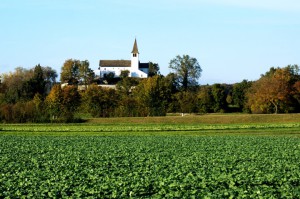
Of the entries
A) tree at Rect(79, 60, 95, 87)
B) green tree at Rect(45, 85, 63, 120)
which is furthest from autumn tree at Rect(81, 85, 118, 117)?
tree at Rect(79, 60, 95, 87)

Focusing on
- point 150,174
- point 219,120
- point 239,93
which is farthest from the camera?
point 239,93

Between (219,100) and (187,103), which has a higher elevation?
(219,100)

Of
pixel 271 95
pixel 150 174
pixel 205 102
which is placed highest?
pixel 271 95

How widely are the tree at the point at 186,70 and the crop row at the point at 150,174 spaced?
120381 mm

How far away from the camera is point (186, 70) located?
508 feet

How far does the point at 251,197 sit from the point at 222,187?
101 inches

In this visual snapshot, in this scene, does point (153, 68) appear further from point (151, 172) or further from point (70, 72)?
point (151, 172)

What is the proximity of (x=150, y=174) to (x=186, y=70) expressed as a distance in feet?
436

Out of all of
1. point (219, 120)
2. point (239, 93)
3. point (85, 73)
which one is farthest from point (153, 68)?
point (219, 120)

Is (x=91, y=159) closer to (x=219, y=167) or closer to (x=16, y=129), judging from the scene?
(x=219, y=167)

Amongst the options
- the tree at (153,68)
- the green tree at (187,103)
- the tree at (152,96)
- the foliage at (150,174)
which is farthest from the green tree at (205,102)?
the foliage at (150,174)

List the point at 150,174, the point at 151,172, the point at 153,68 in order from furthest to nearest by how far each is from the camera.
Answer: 1. the point at 153,68
2. the point at 151,172
3. the point at 150,174

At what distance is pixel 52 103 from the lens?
98.8m

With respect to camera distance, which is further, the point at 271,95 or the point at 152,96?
the point at 152,96
